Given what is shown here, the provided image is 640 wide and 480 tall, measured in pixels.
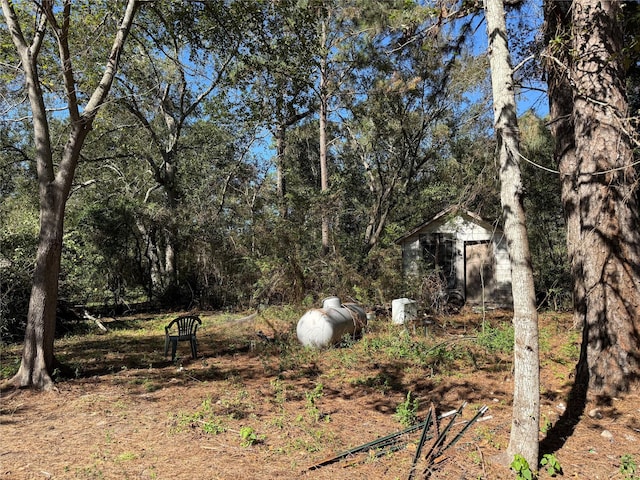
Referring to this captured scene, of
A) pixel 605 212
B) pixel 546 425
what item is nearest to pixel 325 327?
pixel 546 425

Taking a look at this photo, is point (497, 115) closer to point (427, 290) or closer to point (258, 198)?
point (427, 290)

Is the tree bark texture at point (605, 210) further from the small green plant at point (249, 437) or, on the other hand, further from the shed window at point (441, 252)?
the shed window at point (441, 252)

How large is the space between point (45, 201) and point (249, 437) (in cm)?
440

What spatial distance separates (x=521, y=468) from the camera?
10.7ft

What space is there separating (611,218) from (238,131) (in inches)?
633

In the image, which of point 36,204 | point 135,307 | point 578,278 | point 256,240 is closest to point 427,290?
point 578,278

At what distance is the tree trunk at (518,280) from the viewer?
3.31 m

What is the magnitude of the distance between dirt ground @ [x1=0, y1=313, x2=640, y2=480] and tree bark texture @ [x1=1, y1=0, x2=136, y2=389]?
0.47 meters

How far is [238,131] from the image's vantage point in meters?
18.8

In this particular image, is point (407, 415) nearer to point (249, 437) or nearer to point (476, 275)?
point (249, 437)

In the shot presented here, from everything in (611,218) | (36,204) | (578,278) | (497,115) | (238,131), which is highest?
(238,131)

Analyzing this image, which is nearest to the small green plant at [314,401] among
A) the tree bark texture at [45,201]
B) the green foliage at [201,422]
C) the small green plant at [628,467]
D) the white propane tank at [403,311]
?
the green foliage at [201,422]

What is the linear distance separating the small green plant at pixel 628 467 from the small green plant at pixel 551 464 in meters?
0.46

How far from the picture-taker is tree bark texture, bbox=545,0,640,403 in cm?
472
